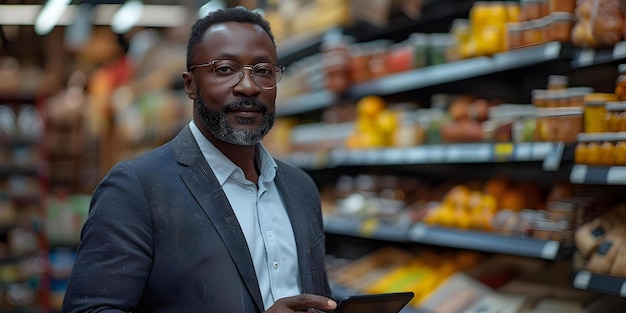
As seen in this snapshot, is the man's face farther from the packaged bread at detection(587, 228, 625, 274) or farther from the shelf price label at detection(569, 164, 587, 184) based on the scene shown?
the packaged bread at detection(587, 228, 625, 274)

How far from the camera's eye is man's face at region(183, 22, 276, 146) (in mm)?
2012

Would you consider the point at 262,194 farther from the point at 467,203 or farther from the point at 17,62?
the point at 17,62

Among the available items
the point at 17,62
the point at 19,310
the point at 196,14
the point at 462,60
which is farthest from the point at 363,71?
the point at 17,62

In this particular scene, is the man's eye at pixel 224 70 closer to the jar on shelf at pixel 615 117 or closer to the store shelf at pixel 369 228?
the jar on shelf at pixel 615 117

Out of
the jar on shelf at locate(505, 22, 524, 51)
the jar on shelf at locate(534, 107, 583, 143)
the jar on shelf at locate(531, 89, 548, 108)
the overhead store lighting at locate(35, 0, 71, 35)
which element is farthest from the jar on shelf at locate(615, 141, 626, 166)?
the overhead store lighting at locate(35, 0, 71, 35)

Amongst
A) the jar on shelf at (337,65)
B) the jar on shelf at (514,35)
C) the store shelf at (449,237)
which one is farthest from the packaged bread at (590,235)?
the jar on shelf at (337,65)

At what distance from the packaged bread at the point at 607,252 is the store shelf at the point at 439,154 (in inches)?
14.2

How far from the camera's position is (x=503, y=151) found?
3316mm

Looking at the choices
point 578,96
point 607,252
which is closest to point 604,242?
point 607,252

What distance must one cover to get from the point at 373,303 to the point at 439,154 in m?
2.11

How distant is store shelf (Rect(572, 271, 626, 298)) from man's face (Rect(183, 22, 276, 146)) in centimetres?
131

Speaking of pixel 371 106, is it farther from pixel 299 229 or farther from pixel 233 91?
pixel 233 91

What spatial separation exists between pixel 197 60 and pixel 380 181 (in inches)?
114

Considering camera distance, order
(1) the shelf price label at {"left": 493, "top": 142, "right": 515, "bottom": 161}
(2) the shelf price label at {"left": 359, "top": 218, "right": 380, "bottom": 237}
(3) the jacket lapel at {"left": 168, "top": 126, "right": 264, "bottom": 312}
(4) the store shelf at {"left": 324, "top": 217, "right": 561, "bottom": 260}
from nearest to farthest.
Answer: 1. (3) the jacket lapel at {"left": 168, "top": 126, "right": 264, "bottom": 312}
2. (4) the store shelf at {"left": 324, "top": 217, "right": 561, "bottom": 260}
3. (1) the shelf price label at {"left": 493, "top": 142, "right": 515, "bottom": 161}
4. (2) the shelf price label at {"left": 359, "top": 218, "right": 380, "bottom": 237}
